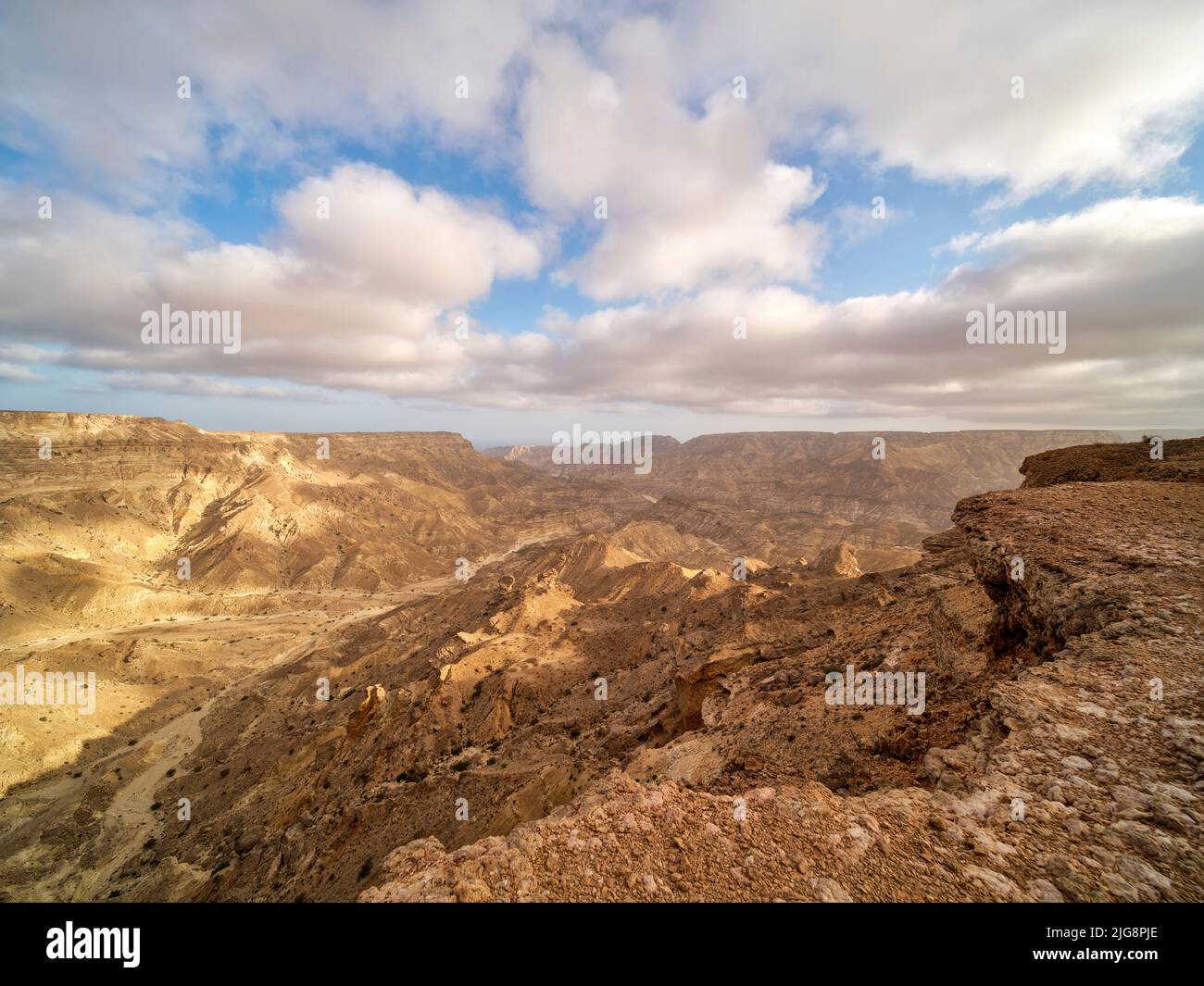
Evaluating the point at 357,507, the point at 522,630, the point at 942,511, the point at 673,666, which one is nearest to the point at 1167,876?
the point at 673,666

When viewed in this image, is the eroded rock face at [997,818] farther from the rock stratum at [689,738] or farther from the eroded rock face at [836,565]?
the eroded rock face at [836,565]

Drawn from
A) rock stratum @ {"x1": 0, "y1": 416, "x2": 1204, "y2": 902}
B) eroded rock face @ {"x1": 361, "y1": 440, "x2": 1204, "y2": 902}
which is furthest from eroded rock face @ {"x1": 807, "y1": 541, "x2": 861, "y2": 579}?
eroded rock face @ {"x1": 361, "y1": 440, "x2": 1204, "y2": 902}

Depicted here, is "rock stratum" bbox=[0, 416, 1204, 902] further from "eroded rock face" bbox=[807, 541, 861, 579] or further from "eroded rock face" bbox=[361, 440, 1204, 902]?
"eroded rock face" bbox=[807, 541, 861, 579]

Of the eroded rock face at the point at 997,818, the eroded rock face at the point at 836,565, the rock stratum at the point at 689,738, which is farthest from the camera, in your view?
the eroded rock face at the point at 836,565

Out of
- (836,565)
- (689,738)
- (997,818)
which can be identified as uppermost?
(997,818)

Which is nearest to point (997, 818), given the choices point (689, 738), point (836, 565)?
point (689, 738)

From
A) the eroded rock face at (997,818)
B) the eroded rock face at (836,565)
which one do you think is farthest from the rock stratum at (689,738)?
the eroded rock face at (836,565)

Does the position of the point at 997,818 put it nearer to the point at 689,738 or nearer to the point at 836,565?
the point at 689,738
